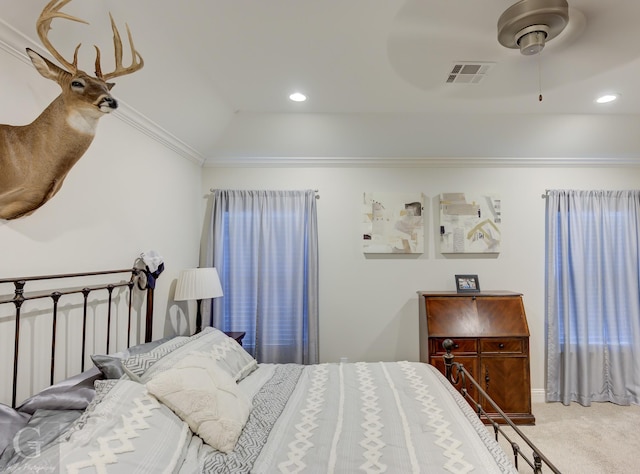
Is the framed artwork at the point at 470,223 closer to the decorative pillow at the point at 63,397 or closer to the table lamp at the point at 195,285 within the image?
the table lamp at the point at 195,285

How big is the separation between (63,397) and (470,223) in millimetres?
3496

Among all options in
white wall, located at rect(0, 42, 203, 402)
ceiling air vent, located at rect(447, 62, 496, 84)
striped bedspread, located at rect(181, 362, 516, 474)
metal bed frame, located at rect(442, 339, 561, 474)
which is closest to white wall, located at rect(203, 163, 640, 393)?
white wall, located at rect(0, 42, 203, 402)

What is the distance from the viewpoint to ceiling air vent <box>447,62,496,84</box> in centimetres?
218

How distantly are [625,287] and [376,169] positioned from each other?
109 inches

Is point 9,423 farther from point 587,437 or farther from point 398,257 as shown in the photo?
point 587,437

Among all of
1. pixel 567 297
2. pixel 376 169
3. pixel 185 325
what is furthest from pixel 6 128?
pixel 567 297

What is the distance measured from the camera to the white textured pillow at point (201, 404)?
1.40 m

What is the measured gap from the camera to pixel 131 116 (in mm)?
2264

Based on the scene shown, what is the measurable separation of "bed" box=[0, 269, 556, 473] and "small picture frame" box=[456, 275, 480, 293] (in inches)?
66.0

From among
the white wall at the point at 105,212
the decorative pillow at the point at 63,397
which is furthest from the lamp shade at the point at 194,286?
the decorative pillow at the point at 63,397

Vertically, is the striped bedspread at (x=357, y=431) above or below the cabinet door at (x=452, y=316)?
below

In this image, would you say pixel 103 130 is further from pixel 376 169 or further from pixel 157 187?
pixel 376 169

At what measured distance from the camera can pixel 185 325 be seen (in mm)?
3160

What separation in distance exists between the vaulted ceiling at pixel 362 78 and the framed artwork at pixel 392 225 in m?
0.48
